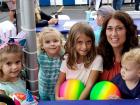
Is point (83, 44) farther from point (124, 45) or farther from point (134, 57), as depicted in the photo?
point (134, 57)

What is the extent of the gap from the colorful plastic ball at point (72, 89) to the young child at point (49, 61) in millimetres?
424

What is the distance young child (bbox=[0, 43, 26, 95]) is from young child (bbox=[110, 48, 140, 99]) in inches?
29.5

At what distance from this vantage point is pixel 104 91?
2.09 meters

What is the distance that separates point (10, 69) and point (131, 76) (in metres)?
0.90

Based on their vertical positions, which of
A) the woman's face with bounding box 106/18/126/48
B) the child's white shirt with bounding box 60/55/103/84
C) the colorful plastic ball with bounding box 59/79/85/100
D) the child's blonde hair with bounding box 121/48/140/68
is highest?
the woman's face with bounding box 106/18/126/48

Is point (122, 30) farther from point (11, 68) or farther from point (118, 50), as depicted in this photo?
point (11, 68)

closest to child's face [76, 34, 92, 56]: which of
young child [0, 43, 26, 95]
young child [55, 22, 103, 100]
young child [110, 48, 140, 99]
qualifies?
young child [55, 22, 103, 100]

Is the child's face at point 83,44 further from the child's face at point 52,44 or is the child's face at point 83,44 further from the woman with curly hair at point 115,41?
the child's face at point 52,44

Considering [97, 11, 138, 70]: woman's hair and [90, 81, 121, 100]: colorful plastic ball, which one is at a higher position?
[97, 11, 138, 70]: woman's hair

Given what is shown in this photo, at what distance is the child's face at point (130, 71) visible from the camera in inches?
82.5

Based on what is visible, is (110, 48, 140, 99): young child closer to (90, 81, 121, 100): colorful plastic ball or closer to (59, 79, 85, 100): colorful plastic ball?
(90, 81, 121, 100): colorful plastic ball

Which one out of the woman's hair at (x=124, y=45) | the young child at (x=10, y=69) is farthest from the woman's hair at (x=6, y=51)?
the woman's hair at (x=124, y=45)

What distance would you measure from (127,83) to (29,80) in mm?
723

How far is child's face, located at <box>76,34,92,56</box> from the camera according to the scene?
238cm
